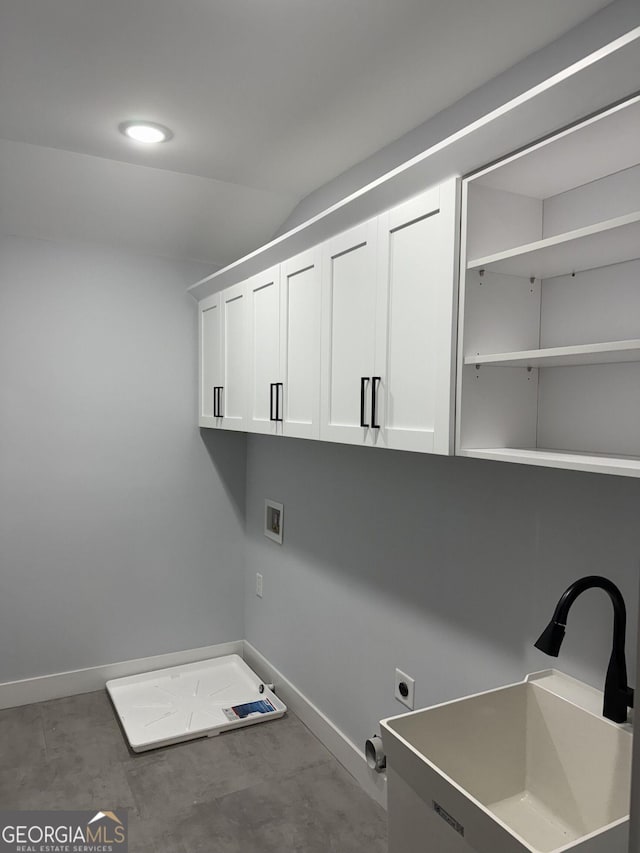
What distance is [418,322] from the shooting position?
1760mm

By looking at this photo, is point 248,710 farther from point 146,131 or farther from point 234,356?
point 146,131

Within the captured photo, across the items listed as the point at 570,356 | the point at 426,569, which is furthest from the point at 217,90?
the point at 426,569

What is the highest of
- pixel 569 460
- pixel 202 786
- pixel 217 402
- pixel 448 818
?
pixel 217 402

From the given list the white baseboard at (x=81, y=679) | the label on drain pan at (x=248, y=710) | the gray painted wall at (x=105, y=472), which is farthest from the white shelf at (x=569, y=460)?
the white baseboard at (x=81, y=679)

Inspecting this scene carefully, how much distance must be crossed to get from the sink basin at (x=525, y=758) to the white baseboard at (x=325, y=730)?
874mm

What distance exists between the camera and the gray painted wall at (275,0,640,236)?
5.10 ft

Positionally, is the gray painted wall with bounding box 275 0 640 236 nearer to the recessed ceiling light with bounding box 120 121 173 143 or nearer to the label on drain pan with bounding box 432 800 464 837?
the recessed ceiling light with bounding box 120 121 173 143

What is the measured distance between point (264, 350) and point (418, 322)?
1.06m

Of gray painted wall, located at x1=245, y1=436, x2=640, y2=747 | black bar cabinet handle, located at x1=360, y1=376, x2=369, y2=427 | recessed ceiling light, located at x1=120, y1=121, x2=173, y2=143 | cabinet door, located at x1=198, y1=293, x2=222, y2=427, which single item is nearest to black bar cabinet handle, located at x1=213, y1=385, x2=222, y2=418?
cabinet door, located at x1=198, y1=293, x2=222, y2=427

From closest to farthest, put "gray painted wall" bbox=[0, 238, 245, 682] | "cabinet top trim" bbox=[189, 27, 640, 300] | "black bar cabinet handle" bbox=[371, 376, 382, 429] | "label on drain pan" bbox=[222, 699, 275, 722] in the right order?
"cabinet top trim" bbox=[189, 27, 640, 300], "black bar cabinet handle" bbox=[371, 376, 382, 429], "label on drain pan" bbox=[222, 699, 275, 722], "gray painted wall" bbox=[0, 238, 245, 682]

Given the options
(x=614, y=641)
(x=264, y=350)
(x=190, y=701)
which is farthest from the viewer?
(x=190, y=701)

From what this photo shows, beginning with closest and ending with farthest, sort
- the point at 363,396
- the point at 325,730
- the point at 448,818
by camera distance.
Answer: the point at 448,818, the point at 363,396, the point at 325,730

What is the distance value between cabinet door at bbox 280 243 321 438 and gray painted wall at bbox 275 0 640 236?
0.52m

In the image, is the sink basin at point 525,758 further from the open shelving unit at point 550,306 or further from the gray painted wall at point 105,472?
the gray painted wall at point 105,472
